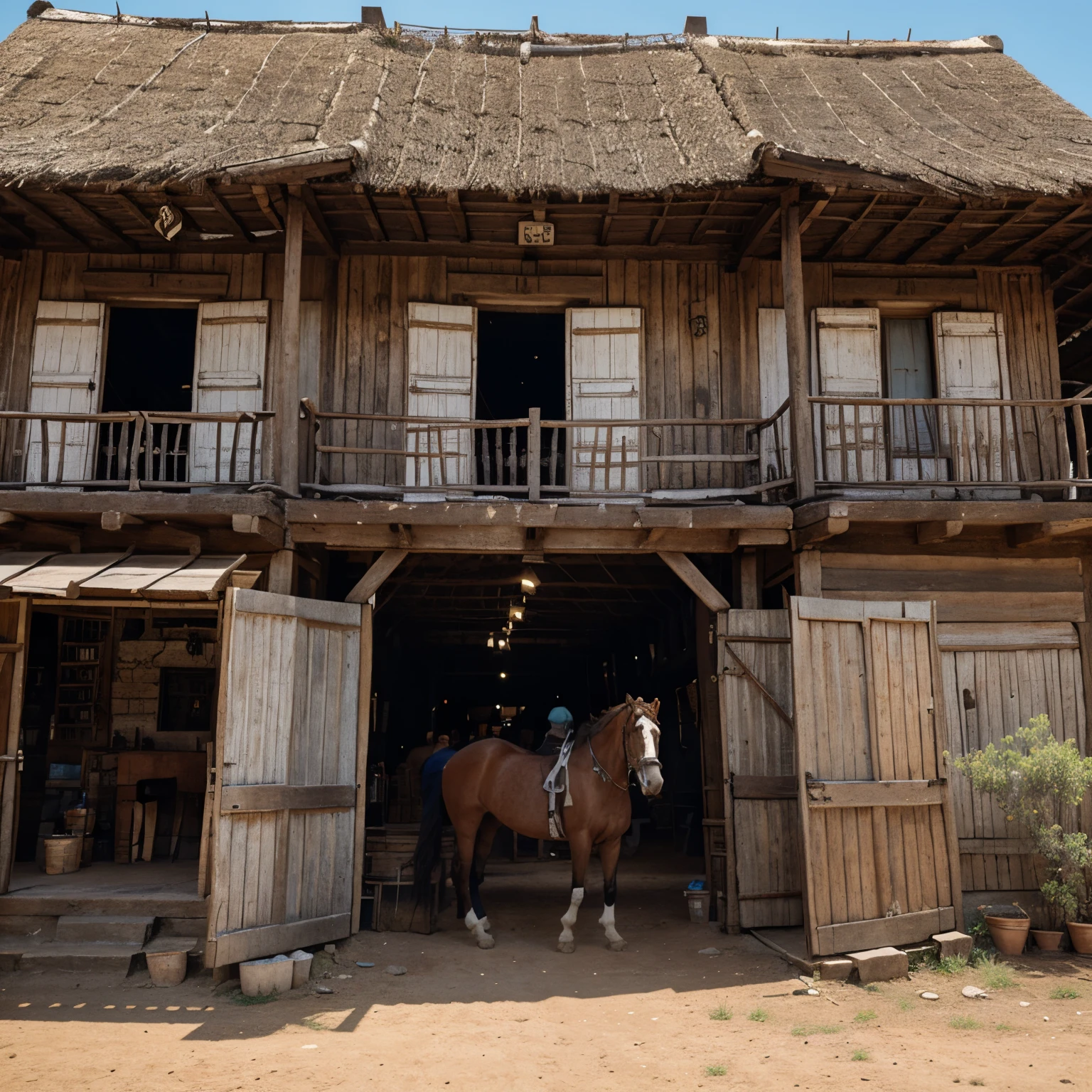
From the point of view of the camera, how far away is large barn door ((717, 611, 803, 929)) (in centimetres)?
939

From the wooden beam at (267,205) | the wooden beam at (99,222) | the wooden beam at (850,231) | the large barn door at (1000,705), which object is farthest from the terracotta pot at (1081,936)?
the wooden beam at (99,222)

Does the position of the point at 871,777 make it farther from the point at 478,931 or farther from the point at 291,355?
the point at 291,355

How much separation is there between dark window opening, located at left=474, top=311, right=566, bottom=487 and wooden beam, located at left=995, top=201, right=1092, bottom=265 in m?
5.28

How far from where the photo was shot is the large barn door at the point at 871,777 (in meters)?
8.21

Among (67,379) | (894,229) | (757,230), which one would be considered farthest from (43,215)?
(894,229)

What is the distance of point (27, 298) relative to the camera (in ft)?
35.5

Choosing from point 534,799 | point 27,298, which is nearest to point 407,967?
point 534,799

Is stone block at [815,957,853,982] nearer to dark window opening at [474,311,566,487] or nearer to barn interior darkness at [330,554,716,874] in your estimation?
barn interior darkness at [330,554,716,874]

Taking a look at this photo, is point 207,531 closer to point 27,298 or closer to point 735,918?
point 27,298

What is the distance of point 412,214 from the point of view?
10219mm

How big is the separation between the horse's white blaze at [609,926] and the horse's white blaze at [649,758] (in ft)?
4.15

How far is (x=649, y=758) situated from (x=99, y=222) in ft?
25.4

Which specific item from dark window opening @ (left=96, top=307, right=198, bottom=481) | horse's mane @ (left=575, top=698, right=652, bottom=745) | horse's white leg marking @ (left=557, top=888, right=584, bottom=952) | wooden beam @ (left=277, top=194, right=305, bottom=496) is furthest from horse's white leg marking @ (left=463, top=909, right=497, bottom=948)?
dark window opening @ (left=96, top=307, right=198, bottom=481)

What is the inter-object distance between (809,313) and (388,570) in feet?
17.9
